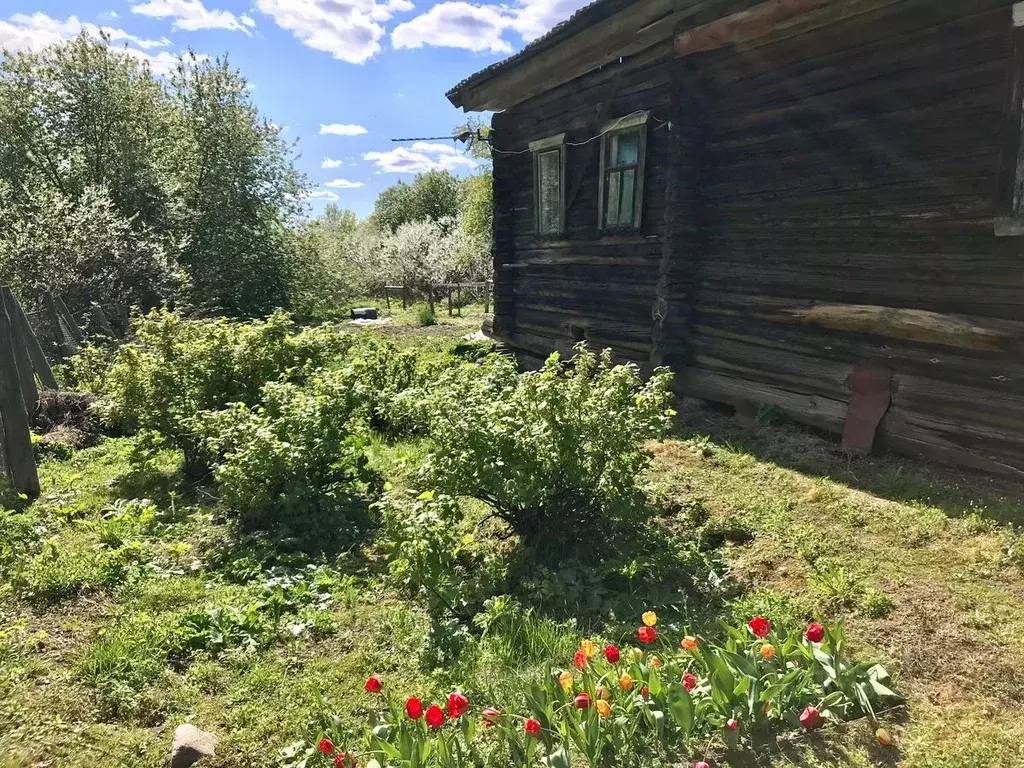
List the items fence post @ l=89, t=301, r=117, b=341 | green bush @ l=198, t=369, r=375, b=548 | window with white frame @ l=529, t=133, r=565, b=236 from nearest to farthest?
green bush @ l=198, t=369, r=375, b=548 < window with white frame @ l=529, t=133, r=565, b=236 < fence post @ l=89, t=301, r=117, b=341

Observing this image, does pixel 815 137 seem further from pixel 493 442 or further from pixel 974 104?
pixel 493 442

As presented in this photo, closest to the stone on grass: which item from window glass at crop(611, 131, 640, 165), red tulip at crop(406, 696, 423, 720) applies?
red tulip at crop(406, 696, 423, 720)

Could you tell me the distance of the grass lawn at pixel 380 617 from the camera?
263 cm

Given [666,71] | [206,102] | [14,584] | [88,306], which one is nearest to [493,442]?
[14,584]

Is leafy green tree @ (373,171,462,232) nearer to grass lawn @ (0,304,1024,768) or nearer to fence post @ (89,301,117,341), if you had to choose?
fence post @ (89,301,117,341)

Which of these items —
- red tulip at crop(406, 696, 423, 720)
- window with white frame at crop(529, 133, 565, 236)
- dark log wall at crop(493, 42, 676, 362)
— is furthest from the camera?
window with white frame at crop(529, 133, 565, 236)

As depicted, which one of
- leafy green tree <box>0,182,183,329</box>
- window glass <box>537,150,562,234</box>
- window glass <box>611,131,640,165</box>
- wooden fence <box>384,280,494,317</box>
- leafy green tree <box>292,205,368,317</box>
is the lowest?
wooden fence <box>384,280,494,317</box>

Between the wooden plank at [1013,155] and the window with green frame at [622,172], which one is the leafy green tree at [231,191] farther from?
the wooden plank at [1013,155]

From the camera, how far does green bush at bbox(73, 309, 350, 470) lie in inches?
231

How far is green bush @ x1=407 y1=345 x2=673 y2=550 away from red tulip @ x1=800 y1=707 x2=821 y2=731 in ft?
5.53

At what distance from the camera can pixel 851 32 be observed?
18.3 ft

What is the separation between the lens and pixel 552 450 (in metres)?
3.82

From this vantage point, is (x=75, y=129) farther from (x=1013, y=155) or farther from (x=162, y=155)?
(x=1013, y=155)

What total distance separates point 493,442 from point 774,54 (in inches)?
196
